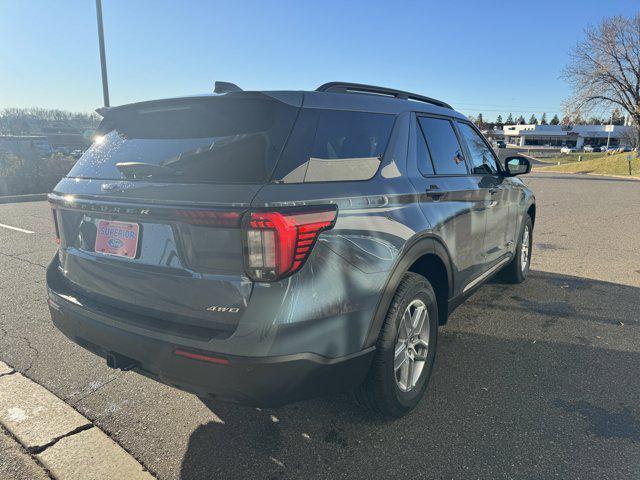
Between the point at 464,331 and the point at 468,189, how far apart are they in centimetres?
126

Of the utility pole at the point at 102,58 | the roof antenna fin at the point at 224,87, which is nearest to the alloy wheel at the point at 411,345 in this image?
the roof antenna fin at the point at 224,87

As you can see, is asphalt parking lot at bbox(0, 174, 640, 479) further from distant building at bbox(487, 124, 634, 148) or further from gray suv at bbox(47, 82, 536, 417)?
distant building at bbox(487, 124, 634, 148)

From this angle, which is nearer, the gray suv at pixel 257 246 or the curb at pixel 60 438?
the gray suv at pixel 257 246

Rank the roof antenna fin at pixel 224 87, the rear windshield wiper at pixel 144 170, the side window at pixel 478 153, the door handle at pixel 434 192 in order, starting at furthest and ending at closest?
the side window at pixel 478 153, the door handle at pixel 434 192, the roof antenna fin at pixel 224 87, the rear windshield wiper at pixel 144 170

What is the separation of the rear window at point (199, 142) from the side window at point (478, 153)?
2152 mm

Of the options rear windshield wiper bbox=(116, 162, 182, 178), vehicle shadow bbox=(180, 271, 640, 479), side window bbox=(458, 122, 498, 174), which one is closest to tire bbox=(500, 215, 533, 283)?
side window bbox=(458, 122, 498, 174)

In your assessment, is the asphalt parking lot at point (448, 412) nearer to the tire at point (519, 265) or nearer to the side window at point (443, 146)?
the tire at point (519, 265)

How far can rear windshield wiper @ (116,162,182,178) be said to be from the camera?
2.13 m

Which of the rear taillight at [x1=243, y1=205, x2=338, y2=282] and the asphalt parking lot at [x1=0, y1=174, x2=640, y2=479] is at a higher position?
the rear taillight at [x1=243, y1=205, x2=338, y2=282]

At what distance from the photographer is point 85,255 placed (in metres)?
2.39

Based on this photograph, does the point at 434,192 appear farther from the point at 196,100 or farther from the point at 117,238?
the point at 117,238

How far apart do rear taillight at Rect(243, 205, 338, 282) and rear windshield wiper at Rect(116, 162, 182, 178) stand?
1.78ft

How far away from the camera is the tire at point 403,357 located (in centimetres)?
233

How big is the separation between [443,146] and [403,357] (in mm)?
1546
